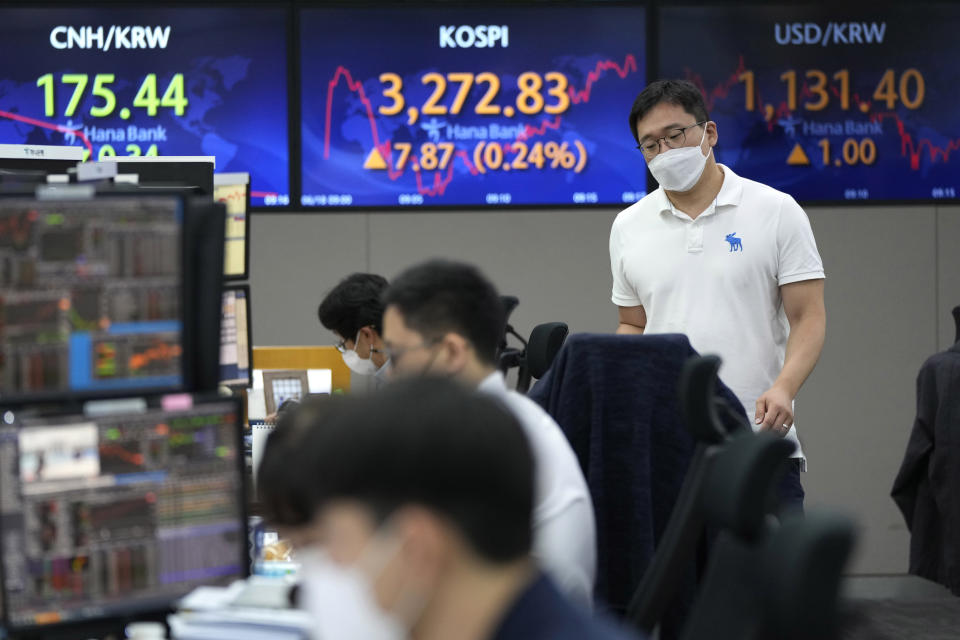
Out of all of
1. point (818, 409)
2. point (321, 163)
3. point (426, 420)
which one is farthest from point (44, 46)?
point (426, 420)

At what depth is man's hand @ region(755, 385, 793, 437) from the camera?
2.49m

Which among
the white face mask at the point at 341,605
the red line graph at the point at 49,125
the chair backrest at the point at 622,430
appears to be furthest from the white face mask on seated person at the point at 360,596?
the red line graph at the point at 49,125

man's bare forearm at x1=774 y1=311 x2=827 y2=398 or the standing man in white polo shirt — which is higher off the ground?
the standing man in white polo shirt

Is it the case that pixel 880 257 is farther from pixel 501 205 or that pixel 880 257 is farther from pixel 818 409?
pixel 501 205

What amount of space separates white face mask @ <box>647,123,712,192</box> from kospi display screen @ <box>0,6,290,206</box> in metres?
1.94

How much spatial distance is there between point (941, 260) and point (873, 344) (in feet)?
1.44

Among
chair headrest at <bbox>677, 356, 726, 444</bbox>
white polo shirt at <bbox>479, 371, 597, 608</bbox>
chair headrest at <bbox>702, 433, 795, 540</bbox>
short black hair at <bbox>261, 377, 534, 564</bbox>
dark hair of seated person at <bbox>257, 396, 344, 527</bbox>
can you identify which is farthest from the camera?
chair headrest at <bbox>677, 356, 726, 444</bbox>

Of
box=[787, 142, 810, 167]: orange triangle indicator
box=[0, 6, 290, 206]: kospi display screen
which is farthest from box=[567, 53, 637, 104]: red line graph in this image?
box=[0, 6, 290, 206]: kospi display screen

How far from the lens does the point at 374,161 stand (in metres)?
4.39

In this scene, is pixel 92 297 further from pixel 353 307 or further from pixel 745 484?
pixel 353 307

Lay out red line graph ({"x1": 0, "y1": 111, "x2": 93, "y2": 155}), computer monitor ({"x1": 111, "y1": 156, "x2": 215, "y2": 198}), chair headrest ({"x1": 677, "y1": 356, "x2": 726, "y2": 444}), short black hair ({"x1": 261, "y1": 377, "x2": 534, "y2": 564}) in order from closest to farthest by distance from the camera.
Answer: short black hair ({"x1": 261, "y1": 377, "x2": 534, "y2": 564})
chair headrest ({"x1": 677, "y1": 356, "x2": 726, "y2": 444})
computer monitor ({"x1": 111, "y1": 156, "x2": 215, "y2": 198})
red line graph ({"x1": 0, "y1": 111, "x2": 93, "y2": 155})

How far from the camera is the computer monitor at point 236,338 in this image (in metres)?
2.44

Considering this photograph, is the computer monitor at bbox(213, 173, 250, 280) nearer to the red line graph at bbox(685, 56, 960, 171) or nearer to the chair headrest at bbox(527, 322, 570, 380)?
the chair headrest at bbox(527, 322, 570, 380)

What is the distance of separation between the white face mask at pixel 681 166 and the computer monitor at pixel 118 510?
5.13 ft
